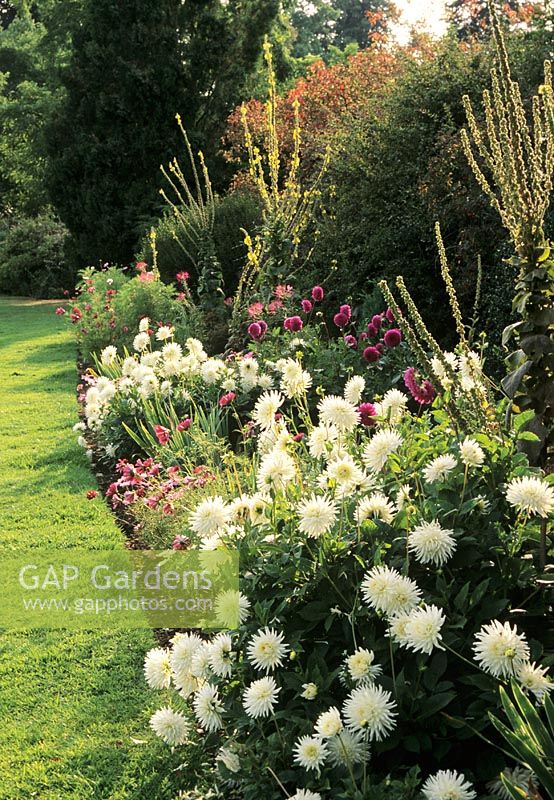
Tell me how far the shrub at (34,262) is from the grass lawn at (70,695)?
1400 centimetres

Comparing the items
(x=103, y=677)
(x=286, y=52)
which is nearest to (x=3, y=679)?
(x=103, y=677)

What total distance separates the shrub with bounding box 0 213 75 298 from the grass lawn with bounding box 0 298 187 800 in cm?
1400

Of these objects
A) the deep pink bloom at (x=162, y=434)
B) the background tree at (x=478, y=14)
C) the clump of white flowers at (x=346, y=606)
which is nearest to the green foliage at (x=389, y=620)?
the clump of white flowers at (x=346, y=606)

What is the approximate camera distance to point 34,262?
19.8 meters

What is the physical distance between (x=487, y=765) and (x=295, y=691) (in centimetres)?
50

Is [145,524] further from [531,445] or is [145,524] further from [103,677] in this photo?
[531,445]

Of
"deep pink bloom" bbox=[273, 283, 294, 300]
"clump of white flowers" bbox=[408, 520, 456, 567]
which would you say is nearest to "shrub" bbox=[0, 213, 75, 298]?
"deep pink bloom" bbox=[273, 283, 294, 300]

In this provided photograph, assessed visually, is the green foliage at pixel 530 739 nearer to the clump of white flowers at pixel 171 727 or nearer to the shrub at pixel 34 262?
the clump of white flowers at pixel 171 727

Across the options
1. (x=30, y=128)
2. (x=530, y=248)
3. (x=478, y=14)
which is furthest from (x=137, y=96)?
(x=530, y=248)

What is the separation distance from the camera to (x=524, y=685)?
1.94 metres

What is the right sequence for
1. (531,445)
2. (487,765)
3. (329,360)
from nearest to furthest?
1. (487,765)
2. (531,445)
3. (329,360)

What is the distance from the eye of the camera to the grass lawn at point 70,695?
9.14 ft

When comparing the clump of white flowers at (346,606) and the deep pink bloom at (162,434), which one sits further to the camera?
the deep pink bloom at (162,434)

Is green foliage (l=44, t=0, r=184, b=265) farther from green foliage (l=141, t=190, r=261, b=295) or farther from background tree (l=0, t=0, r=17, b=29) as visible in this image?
background tree (l=0, t=0, r=17, b=29)
